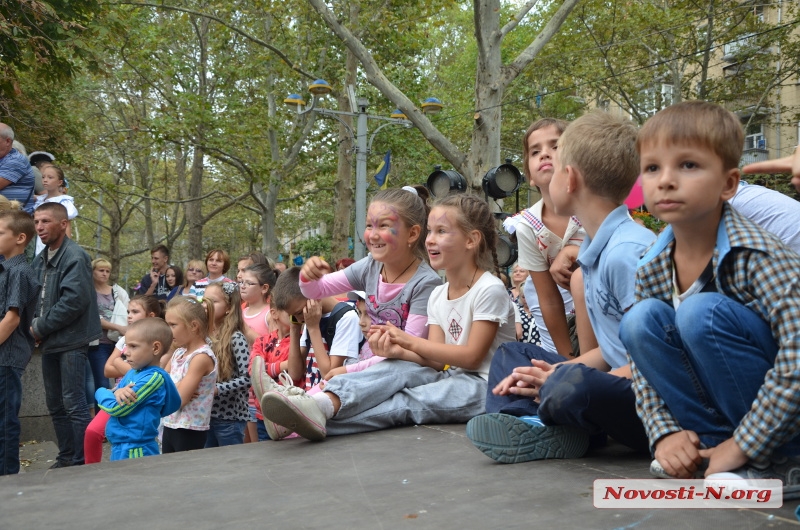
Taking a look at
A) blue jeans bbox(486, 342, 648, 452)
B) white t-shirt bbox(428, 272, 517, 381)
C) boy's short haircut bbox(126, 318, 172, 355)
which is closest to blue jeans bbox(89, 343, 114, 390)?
boy's short haircut bbox(126, 318, 172, 355)

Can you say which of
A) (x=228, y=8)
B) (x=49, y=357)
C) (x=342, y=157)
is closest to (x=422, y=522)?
(x=49, y=357)

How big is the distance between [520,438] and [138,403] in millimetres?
2307

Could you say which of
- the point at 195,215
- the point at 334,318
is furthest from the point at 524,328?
the point at 195,215

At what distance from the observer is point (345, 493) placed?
274 centimetres

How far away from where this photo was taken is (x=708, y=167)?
2389mm

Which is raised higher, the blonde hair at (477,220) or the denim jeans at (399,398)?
the blonde hair at (477,220)

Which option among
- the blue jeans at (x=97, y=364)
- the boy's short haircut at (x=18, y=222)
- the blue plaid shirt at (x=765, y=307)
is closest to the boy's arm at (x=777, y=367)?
the blue plaid shirt at (x=765, y=307)

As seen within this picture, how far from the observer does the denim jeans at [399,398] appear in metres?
3.93

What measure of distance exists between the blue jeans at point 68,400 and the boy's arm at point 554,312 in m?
3.82

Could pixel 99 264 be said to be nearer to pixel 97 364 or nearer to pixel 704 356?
pixel 97 364

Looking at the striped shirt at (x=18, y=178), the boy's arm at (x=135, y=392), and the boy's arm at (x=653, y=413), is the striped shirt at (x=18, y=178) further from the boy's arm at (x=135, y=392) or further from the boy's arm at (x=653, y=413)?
the boy's arm at (x=653, y=413)

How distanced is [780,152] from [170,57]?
19727 millimetres

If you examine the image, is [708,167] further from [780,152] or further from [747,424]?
[780,152]

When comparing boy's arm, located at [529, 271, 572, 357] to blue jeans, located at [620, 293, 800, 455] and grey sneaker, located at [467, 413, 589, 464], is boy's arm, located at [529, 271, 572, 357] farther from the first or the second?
blue jeans, located at [620, 293, 800, 455]
